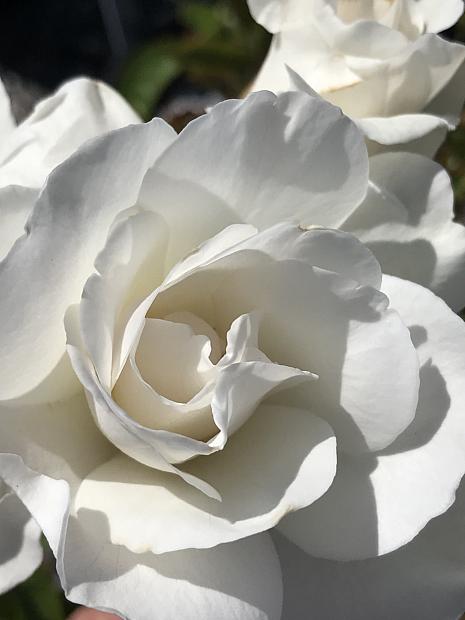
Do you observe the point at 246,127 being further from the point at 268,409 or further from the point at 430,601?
the point at 430,601

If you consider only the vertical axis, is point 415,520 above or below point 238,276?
below

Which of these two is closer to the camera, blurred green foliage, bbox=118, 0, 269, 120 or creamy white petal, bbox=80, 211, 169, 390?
creamy white petal, bbox=80, 211, 169, 390

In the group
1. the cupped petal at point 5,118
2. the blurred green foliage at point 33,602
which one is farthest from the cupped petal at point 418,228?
the blurred green foliage at point 33,602

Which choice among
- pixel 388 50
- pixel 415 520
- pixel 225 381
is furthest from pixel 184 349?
pixel 388 50

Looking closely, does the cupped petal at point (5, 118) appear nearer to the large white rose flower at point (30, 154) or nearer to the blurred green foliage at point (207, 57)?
the large white rose flower at point (30, 154)

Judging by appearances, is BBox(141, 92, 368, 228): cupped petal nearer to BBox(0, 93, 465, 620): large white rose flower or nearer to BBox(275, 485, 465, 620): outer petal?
BBox(0, 93, 465, 620): large white rose flower

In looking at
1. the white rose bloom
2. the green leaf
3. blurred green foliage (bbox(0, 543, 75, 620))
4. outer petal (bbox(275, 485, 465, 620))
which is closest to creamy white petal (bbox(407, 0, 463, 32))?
the white rose bloom
